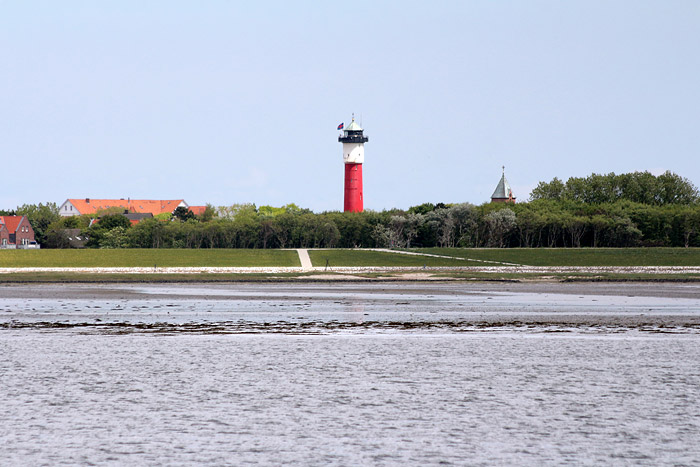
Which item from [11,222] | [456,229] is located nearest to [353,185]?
[456,229]

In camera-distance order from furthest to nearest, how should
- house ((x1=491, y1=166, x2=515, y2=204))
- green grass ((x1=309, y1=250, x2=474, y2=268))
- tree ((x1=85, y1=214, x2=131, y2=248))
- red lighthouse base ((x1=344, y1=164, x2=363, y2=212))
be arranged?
house ((x1=491, y1=166, x2=515, y2=204))
tree ((x1=85, y1=214, x2=131, y2=248))
red lighthouse base ((x1=344, y1=164, x2=363, y2=212))
green grass ((x1=309, y1=250, x2=474, y2=268))

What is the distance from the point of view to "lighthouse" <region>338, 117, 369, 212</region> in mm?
116688

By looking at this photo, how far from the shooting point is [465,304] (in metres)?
32.8

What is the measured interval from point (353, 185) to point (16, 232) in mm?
60333

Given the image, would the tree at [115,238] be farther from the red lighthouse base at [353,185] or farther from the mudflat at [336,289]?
the mudflat at [336,289]

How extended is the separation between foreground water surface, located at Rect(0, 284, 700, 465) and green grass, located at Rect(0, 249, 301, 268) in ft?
157

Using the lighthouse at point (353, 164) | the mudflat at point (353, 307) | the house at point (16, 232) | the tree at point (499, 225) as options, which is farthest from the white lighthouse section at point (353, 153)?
the mudflat at point (353, 307)

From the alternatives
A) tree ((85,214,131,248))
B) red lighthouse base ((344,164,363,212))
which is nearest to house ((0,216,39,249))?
tree ((85,214,131,248))

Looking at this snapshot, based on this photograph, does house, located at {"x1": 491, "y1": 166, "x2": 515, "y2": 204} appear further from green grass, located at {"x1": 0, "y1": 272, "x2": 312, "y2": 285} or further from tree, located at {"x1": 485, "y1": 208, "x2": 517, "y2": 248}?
green grass, located at {"x1": 0, "y1": 272, "x2": 312, "y2": 285}

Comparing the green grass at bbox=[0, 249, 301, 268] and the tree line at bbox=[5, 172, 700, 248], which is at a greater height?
Answer: the tree line at bbox=[5, 172, 700, 248]

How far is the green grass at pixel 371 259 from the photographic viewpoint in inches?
2928

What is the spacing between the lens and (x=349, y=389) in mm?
13469

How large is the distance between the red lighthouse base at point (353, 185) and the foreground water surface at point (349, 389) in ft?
293

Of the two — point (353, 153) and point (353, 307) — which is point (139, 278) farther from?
point (353, 153)
